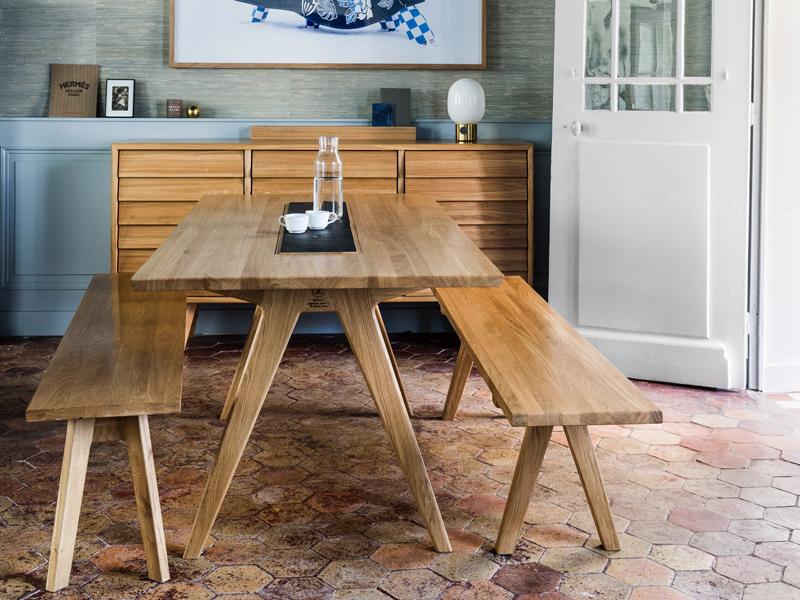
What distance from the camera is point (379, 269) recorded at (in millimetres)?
2639

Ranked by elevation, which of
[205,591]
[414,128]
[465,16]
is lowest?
[205,591]

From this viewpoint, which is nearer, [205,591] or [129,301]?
[205,591]

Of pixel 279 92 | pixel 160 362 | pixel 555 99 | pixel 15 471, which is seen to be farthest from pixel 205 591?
pixel 279 92

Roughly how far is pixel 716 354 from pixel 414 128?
1.83 m

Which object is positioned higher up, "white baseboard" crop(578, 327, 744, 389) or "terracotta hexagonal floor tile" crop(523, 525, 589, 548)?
"white baseboard" crop(578, 327, 744, 389)

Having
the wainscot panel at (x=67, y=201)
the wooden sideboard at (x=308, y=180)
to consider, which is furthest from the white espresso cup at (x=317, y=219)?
the wainscot panel at (x=67, y=201)

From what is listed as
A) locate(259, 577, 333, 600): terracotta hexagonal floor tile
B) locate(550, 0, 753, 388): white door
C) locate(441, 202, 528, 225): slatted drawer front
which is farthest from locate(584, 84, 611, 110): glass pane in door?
locate(259, 577, 333, 600): terracotta hexagonal floor tile

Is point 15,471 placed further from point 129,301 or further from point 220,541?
point 220,541

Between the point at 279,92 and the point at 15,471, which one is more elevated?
the point at 279,92

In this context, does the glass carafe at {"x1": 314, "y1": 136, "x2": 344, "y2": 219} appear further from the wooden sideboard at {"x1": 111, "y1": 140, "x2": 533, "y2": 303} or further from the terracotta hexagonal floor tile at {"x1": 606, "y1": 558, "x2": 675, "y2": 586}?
the terracotta hexagonal floor tile at {"x1": 606, "y1": 558, "x2": 675, "y2": 586}

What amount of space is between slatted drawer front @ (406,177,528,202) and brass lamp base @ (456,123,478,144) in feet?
0.93

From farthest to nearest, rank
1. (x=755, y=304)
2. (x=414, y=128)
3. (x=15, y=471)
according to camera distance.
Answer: (x=414, y=128), (x=755, y=304), (x=15, y=471)

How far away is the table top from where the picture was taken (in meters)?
2.51

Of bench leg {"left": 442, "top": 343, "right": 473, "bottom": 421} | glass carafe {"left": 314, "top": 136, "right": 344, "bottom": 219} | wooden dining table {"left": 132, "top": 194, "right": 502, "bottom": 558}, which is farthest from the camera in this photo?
bench leg {"left": 442, "top": 343, "right": 473, "bottom": 421}
